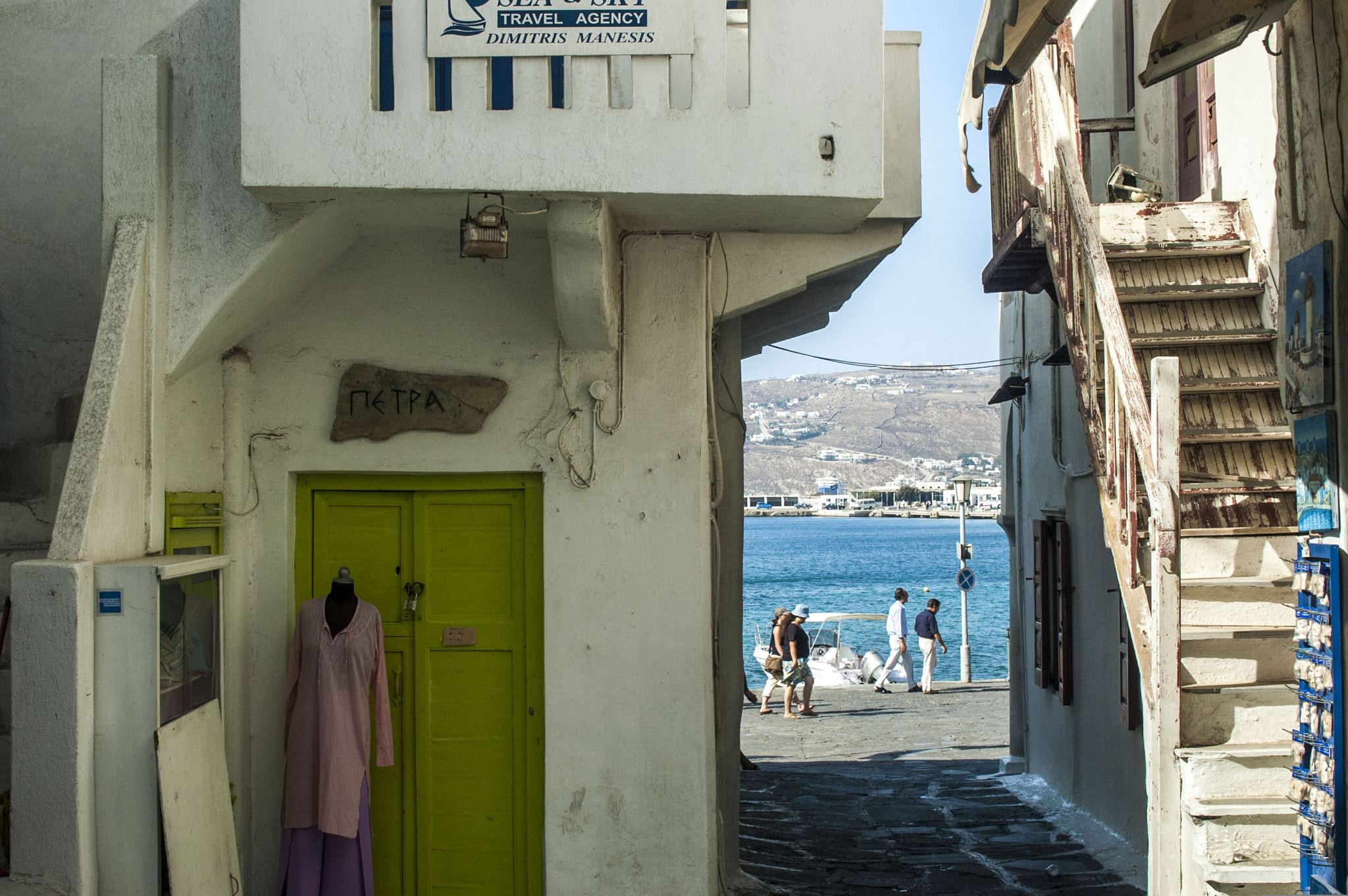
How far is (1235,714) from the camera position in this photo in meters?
5.53

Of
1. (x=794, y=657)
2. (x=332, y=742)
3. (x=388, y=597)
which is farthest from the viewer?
(x=794, y=657)

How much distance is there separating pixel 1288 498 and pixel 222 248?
600 centimetres

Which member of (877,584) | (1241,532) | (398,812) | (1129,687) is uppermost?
(1241,532)

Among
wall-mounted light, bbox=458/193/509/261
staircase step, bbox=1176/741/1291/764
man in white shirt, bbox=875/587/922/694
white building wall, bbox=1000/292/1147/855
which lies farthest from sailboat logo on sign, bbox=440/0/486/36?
man in white shirt, bbox=875/587/922/694

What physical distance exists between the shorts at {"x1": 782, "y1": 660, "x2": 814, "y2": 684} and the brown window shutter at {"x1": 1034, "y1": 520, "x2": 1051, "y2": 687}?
5937 mm

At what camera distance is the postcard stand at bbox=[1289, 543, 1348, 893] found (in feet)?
15.6

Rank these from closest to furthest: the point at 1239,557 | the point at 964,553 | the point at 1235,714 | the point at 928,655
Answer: the point at 1235,714 < the point at 1239,557 < the point at 928,655 < the point at 964,553

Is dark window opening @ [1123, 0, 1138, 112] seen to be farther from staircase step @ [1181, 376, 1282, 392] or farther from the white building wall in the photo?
staircase step @ [1181, 376, 1282, 392]

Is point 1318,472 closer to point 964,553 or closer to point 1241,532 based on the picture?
point 1241,532

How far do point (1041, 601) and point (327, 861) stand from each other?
7.74 metres

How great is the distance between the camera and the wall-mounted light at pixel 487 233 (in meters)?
5.80

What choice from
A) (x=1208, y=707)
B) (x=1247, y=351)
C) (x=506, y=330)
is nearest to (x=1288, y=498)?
(x=1247, y=351)

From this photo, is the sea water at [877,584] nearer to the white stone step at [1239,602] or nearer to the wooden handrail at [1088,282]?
the wooden handrail at [1088,282]

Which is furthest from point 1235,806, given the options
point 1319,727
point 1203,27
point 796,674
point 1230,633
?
point 796,674
